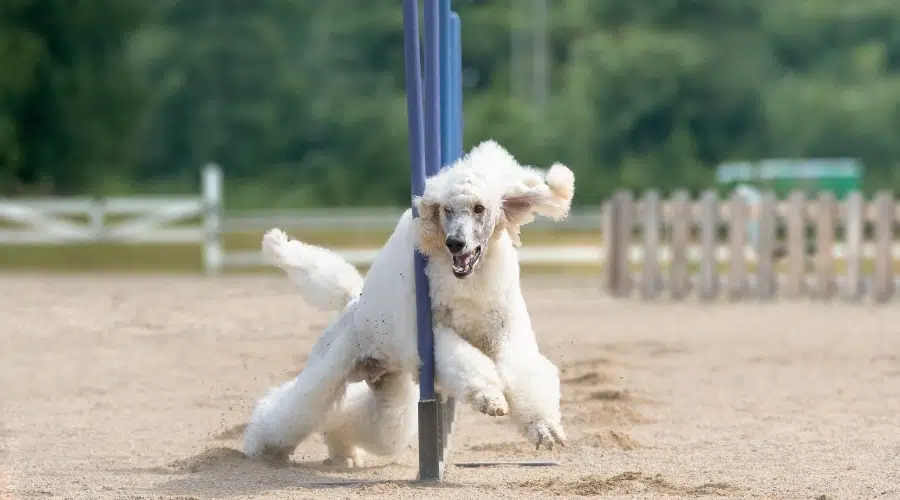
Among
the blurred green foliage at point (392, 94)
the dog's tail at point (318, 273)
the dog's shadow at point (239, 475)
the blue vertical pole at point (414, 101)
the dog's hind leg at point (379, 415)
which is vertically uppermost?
the blurred green foliage at point (392, 94)

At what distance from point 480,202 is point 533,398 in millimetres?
781

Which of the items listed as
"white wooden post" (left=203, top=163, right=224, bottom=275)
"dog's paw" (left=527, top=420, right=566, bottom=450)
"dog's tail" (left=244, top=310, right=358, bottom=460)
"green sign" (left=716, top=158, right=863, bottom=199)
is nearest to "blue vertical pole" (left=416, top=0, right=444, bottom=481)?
"dog's tail" (left=244, top=310, right=358, bottom=460)

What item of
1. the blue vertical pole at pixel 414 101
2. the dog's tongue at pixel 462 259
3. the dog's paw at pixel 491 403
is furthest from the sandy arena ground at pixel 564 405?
the blue vertical pole at pixel 414 101

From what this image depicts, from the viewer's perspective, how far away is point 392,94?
46.0m

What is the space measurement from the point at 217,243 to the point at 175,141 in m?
26.9

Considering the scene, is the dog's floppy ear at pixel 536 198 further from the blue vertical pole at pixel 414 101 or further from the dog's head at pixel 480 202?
the blue vertical pole at pixel 414 101

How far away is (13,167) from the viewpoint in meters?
31.0

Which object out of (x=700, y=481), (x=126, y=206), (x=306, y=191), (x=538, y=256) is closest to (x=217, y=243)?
(x=126, y=206)

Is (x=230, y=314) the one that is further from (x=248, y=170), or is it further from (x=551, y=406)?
(x=248, y=170)

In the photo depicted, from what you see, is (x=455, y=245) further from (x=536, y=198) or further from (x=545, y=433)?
(x=545, y=433)

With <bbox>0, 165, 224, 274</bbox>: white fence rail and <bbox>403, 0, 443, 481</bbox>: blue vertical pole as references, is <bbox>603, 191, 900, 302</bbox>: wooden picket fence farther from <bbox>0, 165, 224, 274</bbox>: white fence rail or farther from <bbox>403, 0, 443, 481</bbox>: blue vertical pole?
<bbox>403, 0, 443, 481</bbox>: blue vertical pole

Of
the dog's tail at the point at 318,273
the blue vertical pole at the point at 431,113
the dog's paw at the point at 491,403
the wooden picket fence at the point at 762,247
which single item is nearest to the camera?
the dog's paw at the point at 491,403

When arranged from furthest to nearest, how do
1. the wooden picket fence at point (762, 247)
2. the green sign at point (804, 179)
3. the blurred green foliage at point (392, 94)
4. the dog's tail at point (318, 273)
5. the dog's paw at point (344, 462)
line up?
the blurred green foliage at point (392, 94), the green sign at point (804, 179), the wooden picket fence at point (762, 247), the dog's paw at point (344, 462), the dog's tail at point (318, 273)

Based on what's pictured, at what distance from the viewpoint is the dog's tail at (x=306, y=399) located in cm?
582
